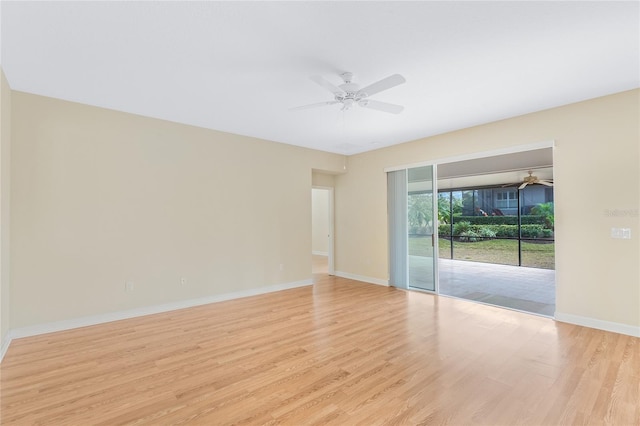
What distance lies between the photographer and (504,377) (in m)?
2.54

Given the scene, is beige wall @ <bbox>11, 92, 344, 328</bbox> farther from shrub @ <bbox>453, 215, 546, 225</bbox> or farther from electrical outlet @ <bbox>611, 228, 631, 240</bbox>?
shrub @ <bbox>453, 215, 546, 225</bbox>

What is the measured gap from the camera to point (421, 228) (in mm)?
5664

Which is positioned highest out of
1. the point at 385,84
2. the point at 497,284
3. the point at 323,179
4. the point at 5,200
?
the point at 385,84

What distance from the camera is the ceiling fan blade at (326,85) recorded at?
2.67m

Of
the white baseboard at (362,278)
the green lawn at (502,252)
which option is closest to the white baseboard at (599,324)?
the white baseboard at (362,278)

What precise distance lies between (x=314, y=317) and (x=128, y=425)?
2.48 meters

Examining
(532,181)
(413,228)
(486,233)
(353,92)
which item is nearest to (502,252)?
(486,233)

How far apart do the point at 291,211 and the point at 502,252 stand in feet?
23.4

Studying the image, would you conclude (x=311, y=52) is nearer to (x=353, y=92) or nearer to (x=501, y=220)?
(x=353, y=92)

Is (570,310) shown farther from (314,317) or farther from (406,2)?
(406,2)

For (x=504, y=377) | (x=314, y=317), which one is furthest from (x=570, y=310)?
(x=314, y=317)

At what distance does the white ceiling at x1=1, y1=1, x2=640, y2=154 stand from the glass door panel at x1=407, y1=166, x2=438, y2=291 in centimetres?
168

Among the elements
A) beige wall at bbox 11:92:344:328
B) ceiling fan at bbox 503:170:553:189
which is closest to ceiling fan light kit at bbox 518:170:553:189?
ceiling fan at bbox 503:170:553:189

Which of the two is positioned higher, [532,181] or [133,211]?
[532,181]
